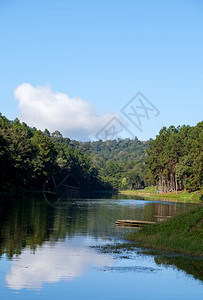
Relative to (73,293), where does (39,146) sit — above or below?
above

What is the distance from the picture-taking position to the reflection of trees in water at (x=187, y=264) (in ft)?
78.4

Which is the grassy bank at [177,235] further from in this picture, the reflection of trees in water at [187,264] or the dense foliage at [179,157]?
the dense foliage at [179,157]

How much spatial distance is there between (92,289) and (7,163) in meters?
87.9

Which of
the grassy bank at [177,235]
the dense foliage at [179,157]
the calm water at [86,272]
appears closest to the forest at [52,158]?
the dense foliage at [179,157]

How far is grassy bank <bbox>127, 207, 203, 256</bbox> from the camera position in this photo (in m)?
30.1

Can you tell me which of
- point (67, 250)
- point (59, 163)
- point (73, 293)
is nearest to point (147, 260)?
point (67, 250)

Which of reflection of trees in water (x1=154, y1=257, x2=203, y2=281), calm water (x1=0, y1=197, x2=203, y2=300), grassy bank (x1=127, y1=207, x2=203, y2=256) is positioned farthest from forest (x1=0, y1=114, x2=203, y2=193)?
reflection of trees in water (x1=154, y1=257, x2=203, y2=281)

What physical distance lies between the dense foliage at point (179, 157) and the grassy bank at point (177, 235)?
78220mm

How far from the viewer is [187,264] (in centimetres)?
2578

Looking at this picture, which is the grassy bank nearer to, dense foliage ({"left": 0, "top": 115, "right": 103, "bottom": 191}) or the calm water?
the calm water

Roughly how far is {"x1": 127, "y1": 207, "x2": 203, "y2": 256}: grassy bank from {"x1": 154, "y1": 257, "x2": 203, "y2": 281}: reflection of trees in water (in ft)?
5.86

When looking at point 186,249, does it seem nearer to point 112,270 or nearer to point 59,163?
point 112,270

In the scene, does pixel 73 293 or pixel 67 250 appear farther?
Answer: pixel 67 250

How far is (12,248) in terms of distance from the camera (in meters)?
30.4
